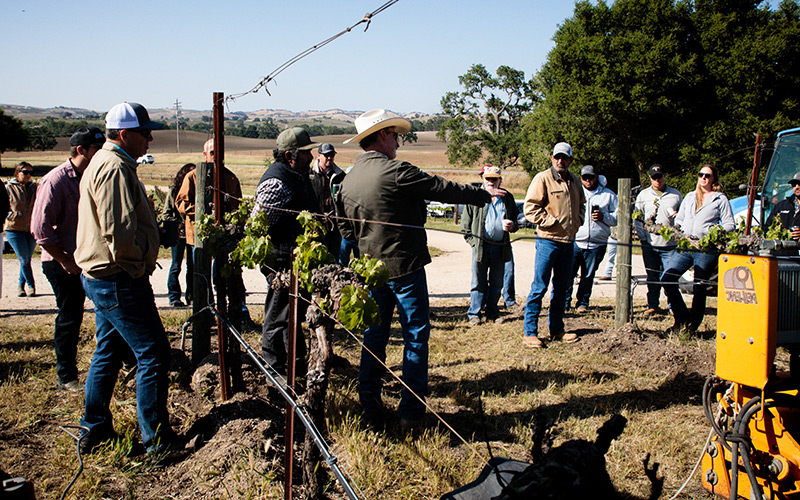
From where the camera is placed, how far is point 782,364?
5781 mm

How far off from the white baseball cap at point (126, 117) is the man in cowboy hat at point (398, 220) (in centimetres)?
136

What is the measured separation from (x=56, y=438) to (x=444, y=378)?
3.08 meters

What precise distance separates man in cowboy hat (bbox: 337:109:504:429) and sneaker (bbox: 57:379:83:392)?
2.57 metres

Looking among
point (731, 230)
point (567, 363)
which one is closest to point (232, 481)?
point (567, 363)

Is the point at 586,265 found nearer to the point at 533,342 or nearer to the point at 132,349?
the point at 533,342

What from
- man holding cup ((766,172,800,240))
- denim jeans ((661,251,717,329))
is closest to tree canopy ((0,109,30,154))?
denim jeans ((661,251,717,329))

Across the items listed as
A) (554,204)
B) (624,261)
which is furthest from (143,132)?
(624,261)

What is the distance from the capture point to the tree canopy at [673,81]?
77.8 ft

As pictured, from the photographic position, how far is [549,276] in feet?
19.8

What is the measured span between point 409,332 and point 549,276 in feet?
8.52

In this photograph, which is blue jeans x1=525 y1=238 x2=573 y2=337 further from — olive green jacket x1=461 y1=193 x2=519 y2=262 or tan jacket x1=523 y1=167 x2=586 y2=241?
olive green jacket x1=461 y1=193 x2=519 y2=262

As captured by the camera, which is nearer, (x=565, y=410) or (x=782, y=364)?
(x=565, y=410)

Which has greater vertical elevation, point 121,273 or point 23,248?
point 121,273

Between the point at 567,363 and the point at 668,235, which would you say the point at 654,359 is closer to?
the point at 567,363
